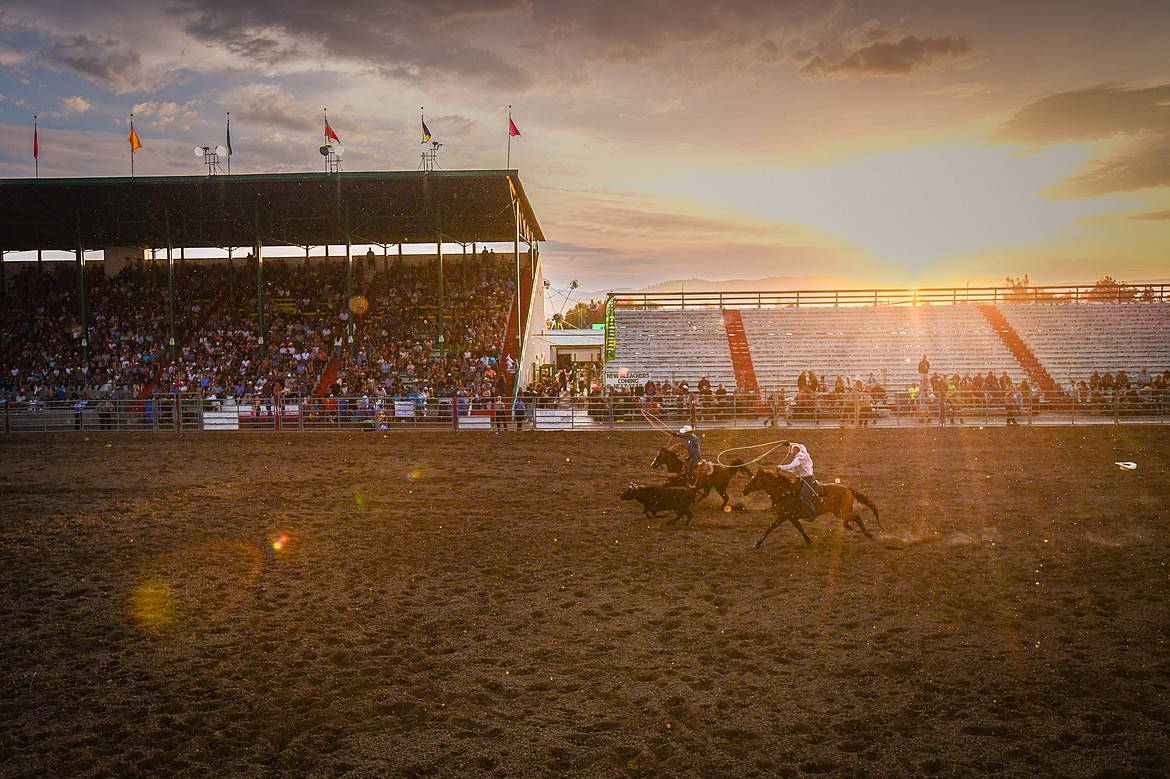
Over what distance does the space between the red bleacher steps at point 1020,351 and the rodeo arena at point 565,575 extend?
232 cm

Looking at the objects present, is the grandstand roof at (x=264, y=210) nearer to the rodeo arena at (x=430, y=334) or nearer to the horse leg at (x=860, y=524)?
the rodeo arena at (x=430, y=334)

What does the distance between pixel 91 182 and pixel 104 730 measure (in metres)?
31.3

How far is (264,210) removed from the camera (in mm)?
33906

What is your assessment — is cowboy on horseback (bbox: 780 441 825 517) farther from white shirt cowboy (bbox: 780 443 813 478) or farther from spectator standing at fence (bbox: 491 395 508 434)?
spectator standing at fence (bbox: 491 395 508 434)

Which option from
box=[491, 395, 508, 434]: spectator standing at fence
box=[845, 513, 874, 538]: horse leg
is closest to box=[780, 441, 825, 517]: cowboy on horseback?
box=[845, 513, 874, 538]: horse leg

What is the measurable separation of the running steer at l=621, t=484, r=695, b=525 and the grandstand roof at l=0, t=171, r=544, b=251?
2038cm

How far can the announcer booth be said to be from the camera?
101 feet

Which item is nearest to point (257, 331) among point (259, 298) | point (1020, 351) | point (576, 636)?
point (259, 298)

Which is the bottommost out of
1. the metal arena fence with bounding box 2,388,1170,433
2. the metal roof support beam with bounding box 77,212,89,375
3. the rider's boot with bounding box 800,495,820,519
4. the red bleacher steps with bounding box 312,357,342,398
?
the rider's boot with bounding box 800,495,820,519

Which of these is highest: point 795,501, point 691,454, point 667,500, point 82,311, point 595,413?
point 82,311

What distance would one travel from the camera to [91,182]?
102 ft

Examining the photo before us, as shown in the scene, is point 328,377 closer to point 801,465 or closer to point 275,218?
point 275,218

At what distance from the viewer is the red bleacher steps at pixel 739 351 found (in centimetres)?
3266

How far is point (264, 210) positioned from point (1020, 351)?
1288 inches
